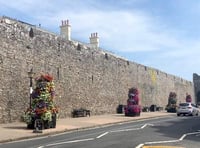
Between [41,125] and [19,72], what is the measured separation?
597 cm

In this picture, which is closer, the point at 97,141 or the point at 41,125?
the point at 97,141

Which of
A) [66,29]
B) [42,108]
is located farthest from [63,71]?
[42,108]

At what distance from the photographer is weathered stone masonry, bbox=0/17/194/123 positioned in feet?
86.7

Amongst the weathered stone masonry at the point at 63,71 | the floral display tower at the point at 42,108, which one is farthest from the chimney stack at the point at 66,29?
the floral display tower at the point at 42,108

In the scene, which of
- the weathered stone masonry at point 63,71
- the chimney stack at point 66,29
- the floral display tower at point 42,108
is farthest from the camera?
the chimney stack at point 66,29

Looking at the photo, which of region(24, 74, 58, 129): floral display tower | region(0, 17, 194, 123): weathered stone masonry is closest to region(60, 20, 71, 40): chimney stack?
region(0, 17, 194, 123): weathered stone masonry

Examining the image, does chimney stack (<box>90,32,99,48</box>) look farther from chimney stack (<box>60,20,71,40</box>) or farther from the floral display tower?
the floral display tower

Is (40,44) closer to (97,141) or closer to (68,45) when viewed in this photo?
(68,45)

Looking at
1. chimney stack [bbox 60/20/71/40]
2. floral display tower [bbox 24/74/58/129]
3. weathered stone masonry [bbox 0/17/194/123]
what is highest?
chimney stack [bbox 60/20/71/40]

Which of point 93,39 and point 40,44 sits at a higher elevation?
point 93,39

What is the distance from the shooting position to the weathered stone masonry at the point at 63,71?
26.4 meters

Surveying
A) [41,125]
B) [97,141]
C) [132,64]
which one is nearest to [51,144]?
[97,141]

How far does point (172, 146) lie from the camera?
1552 cm

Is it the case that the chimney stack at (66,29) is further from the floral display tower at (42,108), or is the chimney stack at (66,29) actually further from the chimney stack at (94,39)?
the floral display tower at (42,108)
